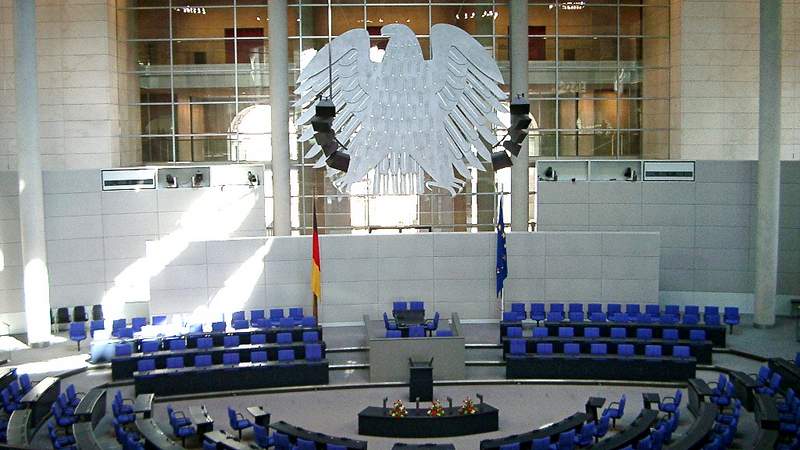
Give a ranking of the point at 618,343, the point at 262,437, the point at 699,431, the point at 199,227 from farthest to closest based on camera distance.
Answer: the point at 199,227 → the point at 618,343 → the point at 262,437 → the point at 699,431

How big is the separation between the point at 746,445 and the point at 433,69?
11366 millimetres

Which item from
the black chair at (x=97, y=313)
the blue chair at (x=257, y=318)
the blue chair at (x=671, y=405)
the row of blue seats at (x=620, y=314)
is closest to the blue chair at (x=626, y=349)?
the row of blue seats at (x=620, y=314)

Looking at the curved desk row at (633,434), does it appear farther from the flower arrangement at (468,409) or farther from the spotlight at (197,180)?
the spotlight at (197,180)

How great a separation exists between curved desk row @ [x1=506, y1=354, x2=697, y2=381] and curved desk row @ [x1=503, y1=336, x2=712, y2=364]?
50 centimetres

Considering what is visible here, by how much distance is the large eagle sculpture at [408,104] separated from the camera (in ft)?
74.1

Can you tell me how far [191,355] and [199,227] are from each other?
6.40 meters

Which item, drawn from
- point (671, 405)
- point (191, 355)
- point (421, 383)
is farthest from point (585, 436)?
point (191, 355)

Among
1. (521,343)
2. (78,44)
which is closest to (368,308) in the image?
(521,343)

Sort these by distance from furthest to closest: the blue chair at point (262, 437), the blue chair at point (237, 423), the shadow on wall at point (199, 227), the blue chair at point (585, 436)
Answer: the shadow on wall at point (199, 227)
the blue chair at point (237, 423)
the blue chair at point (585, 436)
the blue chair at point (262, 437)

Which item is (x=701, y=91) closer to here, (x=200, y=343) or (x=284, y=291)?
(x=284, y=291)

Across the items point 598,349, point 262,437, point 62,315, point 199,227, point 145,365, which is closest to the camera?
point 262,437

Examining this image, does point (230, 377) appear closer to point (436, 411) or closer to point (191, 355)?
point (191, 355)

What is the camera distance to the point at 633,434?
50.6 ft

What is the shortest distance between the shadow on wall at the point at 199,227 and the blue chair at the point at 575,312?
8.93 metres
